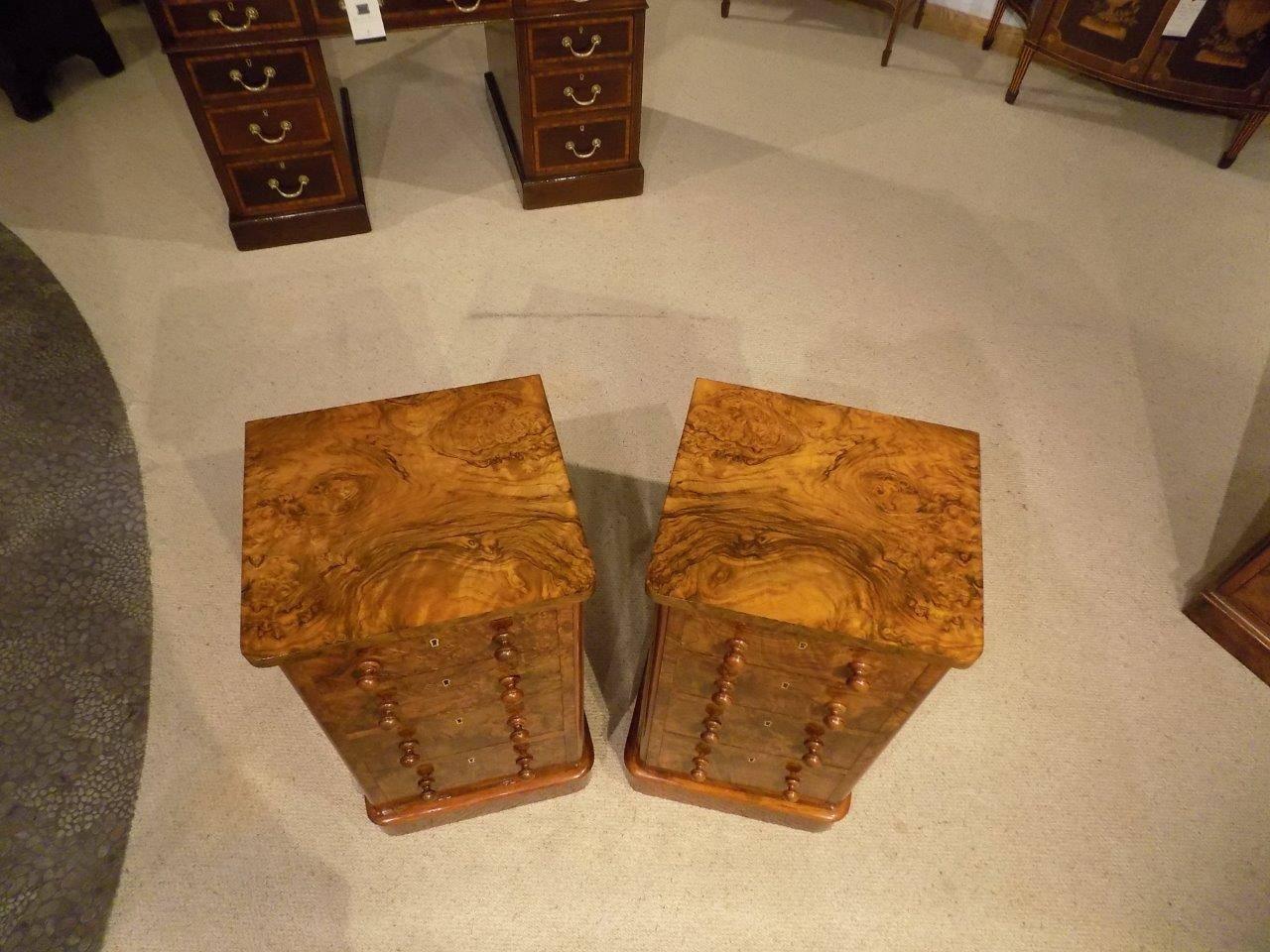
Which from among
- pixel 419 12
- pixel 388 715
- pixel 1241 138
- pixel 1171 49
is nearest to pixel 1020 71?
pixel 1171 49

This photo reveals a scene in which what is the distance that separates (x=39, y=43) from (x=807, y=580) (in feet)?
9.40

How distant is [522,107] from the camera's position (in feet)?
6.89

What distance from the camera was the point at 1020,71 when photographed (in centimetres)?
272

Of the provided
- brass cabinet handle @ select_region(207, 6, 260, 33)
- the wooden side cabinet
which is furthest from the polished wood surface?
brass cabinet handle @ select_region(207, 6, 260, 33)

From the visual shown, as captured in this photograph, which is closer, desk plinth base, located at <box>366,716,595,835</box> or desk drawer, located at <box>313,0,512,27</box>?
desk plinth base, located at <box>366,716,595,835</box>

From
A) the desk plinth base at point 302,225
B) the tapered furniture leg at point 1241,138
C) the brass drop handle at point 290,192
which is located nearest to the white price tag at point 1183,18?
the tapered furniture leg at point 1241,138

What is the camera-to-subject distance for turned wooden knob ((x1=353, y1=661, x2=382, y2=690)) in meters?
0.91

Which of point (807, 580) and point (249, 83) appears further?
point (249, 83)

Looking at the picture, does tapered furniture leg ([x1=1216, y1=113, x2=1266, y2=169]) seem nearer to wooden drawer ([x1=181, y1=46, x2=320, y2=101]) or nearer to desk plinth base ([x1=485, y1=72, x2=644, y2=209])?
desk plinth base ([x1=485, y1=72, x2=644, y2=209])

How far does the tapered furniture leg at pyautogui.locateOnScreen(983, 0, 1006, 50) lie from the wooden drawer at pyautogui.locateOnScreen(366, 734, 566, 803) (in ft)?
9.83

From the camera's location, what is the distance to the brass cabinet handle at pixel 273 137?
1939 mm

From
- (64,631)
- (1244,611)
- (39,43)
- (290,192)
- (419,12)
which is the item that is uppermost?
(419,12)

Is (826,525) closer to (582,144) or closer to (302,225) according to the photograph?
(582,144)

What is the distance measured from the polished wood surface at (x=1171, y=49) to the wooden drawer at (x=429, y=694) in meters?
2.56
